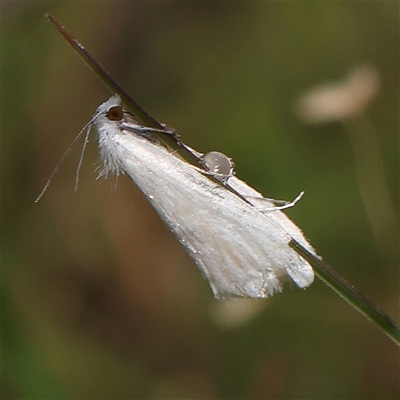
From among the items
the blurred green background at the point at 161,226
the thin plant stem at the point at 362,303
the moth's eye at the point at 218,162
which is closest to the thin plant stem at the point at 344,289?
the thin plant stem at the point at 362,303

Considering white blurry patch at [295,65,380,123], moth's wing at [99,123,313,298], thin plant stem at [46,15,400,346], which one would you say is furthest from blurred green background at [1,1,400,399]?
thin plant stem at [46,15,400,346]

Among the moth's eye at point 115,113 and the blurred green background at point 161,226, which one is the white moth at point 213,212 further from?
the blurred green background at point 161,226

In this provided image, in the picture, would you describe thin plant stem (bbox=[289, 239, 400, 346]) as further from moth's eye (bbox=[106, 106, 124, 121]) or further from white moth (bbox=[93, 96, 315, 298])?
moth's eye (bbox=[106, 106, 124, 121])

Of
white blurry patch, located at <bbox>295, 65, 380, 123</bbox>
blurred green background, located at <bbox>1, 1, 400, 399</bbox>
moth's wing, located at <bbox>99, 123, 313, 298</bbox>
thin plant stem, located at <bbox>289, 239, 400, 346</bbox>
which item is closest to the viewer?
thin plant stem, located at <bbox>289, 239, 400, 346</bbox>

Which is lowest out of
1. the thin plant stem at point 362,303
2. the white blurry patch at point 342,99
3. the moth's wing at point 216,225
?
the white blurry patch at point 342,99

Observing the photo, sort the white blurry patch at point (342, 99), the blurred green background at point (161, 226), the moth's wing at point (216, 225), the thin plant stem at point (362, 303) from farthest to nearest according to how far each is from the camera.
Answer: the blurred green background at point (161, 226) < the white blurry patch at point (342, 99) < the moth's wing at point (216, 225) < the thin plant stem at point (362, 303)

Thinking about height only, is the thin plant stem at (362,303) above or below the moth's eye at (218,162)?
below

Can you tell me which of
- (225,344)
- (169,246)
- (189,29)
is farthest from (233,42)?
(225,344)
